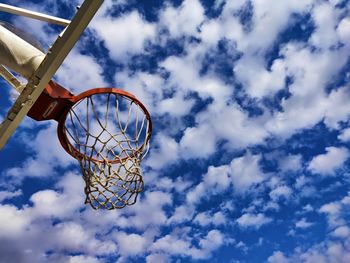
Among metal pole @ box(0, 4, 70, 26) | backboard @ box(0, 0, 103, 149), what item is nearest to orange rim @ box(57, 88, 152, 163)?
backboard @ box(0, 0, 103, 149)

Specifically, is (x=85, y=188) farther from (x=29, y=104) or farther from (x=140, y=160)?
(x=29, y=104)

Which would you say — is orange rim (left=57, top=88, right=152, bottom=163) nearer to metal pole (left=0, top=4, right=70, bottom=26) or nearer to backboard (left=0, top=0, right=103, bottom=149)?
backboard (left=0, top=0, right=103, bottom=149)

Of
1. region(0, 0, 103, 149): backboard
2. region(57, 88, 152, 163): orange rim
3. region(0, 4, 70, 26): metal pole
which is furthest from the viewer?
region(57, 88, 152, 163): orange rim

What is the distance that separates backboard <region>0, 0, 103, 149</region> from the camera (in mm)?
6289

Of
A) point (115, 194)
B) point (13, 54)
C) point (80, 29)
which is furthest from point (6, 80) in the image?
point (115, 194)

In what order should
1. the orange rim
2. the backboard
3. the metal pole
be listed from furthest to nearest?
the orange rim, the metal pole, the backboard

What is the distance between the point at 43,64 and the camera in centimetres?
661

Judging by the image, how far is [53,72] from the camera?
21.8 feet

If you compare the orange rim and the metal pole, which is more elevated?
the metal pole

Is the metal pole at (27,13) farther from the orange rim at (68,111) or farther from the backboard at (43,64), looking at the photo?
the orange rim at (68,111)

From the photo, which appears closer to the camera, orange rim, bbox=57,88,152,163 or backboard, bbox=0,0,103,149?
backboard, bbox=0,0,103,149

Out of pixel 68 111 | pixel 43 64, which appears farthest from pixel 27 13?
pixel 68 111

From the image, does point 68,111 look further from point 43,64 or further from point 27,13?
point 27,13

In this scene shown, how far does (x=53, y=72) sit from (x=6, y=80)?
1.31m
